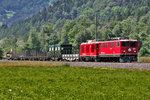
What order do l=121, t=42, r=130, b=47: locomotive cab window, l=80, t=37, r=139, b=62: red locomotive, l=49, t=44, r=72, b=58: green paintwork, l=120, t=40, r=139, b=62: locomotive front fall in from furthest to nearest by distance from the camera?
1. l=49, t=44, r=72, b=58: green paintwork
2. l=121, t=42, r=130, b=47: locomotive cab window
3. l=80, t=37, r=139, b=62: red locomotive
4. l=120, t=40, r=139, b=62: locomotive front

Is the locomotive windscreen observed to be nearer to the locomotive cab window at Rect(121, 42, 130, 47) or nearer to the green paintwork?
the locomotive cab window at Rect(121, 42, 130, 47)

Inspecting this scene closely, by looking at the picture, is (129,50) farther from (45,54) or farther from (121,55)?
(45,54)

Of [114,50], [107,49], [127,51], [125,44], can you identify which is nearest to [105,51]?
[107,49]

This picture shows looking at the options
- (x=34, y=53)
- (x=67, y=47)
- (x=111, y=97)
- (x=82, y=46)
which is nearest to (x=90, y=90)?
(x=111, y=97)

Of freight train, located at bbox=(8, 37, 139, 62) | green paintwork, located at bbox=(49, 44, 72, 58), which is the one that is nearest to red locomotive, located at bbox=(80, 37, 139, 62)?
freight train, located at bbox=(8, 37, 139, 62)

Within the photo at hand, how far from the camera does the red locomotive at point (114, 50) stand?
Result: 53.5 m

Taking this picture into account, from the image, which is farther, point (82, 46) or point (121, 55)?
point (82, 46)

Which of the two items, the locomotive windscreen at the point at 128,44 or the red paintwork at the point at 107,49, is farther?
the locomotive windscreen at the point at 128,44

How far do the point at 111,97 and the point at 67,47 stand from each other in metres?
67.0

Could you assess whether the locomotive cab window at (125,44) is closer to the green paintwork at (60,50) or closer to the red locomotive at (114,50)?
the red locomotive at (114,50)

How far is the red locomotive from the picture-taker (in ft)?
176

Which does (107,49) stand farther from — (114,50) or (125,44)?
(125,44)

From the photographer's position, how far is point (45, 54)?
92.6 meters

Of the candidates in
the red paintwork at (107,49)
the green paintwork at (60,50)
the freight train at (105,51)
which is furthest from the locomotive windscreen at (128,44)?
the green paintwork at (60,50)
